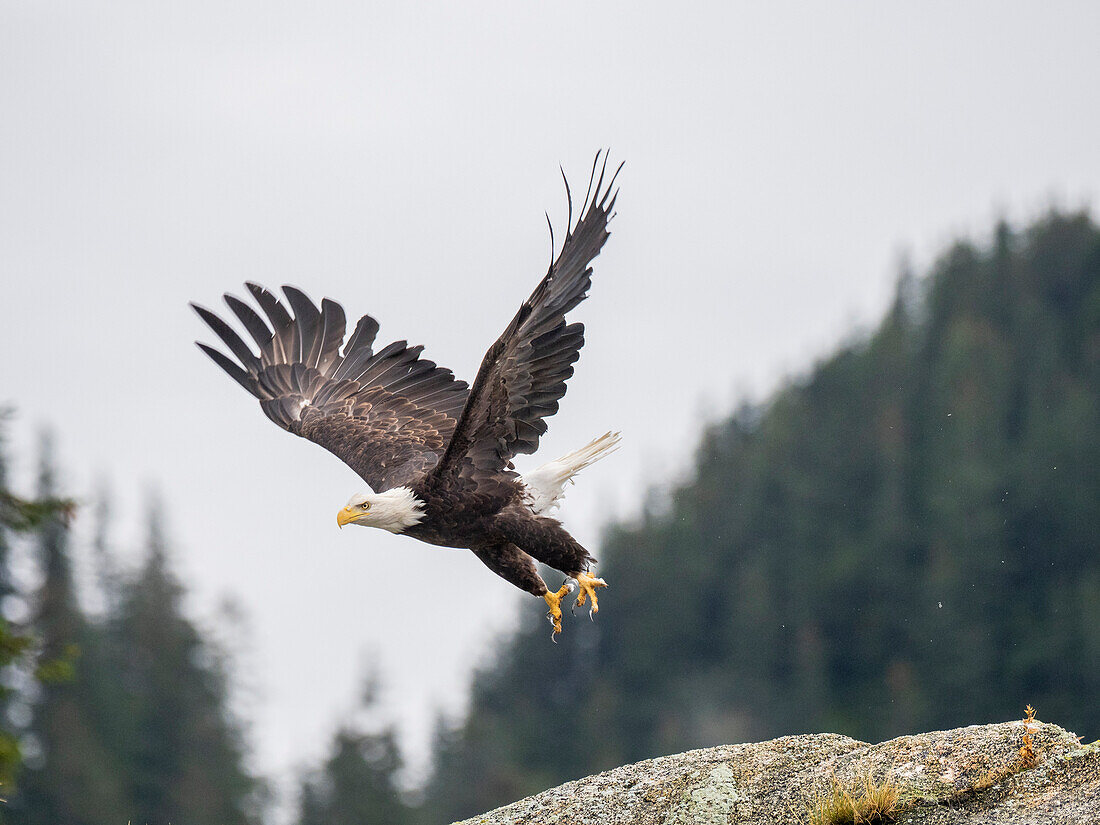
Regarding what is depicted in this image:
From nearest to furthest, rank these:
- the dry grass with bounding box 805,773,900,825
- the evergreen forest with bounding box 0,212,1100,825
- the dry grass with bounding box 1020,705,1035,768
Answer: the dry grass with bounding box 805,773,900,825, the dry grass with bounding box 1020,705,1035,768, the evergreen forest with bounding box 0,212,1100,825

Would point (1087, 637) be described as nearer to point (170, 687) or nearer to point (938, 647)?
point (938, 647)

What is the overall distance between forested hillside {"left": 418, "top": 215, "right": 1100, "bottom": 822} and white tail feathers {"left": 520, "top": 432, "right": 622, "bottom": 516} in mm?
49418

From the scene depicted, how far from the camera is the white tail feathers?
36.4 ft

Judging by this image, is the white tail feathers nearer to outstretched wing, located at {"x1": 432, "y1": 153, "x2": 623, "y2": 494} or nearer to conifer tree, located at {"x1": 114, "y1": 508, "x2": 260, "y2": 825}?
outstretched wing, located at {"x1": 432, "y1": 153, "x2": 623, "y2": 494}

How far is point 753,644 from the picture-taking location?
73625 mm

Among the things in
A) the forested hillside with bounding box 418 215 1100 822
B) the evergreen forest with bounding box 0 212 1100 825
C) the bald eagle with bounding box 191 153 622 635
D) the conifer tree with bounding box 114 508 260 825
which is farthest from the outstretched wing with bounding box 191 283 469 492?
the forested hillside with bounding box 418 215 1100 822

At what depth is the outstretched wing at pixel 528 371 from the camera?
9664 mm

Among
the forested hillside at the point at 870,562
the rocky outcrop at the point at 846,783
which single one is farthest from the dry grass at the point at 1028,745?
the forested hillside at the point at 870,562

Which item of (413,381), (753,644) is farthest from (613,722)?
(413,381)

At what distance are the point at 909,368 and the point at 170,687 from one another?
43795 millimetres

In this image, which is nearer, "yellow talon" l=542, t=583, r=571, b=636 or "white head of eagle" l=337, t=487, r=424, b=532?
"white head of eagle" l=337, t=487, r=424, b=532

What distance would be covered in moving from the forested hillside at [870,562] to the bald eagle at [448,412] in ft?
157

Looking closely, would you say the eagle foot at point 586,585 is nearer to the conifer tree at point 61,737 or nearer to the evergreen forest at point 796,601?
the evergreen forest at point 796,601

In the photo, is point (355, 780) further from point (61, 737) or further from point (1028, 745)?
point (1028, 745)
